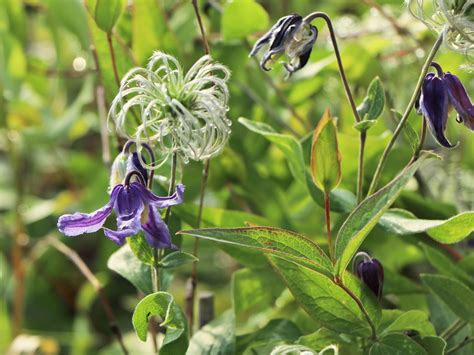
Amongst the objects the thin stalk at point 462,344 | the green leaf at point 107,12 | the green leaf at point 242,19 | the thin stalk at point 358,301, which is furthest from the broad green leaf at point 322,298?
the green leaf at point 242,19

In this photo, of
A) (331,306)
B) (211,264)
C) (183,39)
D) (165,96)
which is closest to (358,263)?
(331,306)

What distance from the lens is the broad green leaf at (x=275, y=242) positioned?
21.5 inches

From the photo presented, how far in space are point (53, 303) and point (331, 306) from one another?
114cm

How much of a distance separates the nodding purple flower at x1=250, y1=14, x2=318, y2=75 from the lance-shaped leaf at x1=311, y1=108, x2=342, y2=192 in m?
0.05

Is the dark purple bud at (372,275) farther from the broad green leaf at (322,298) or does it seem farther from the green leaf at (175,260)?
the green leaf at (175,260)

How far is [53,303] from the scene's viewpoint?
5.49 feet

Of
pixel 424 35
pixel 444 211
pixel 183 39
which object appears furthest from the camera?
pixel 424 35

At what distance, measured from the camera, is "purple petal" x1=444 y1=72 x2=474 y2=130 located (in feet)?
2.00

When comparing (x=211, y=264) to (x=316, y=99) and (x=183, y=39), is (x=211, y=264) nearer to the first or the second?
(x=316, y=99)

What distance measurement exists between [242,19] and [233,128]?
0.49ft

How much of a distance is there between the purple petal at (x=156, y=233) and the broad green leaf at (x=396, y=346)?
193 mm

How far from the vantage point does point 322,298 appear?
632 millimetres

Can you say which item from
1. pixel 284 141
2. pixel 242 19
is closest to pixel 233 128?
pixel 242 19

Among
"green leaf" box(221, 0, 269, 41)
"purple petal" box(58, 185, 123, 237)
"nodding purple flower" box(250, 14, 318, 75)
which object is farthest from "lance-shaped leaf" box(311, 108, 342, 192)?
"green leaf" box(221, 0, 269, 41)
